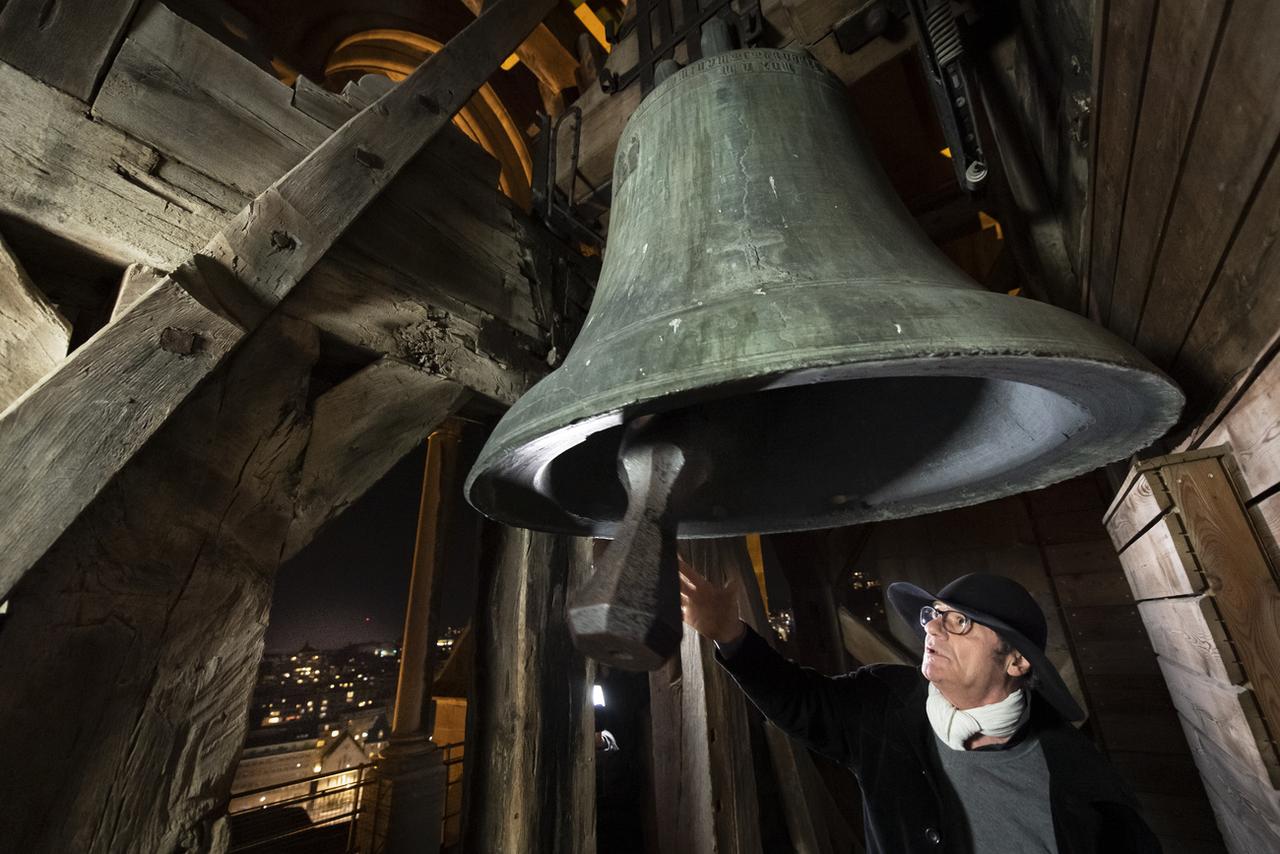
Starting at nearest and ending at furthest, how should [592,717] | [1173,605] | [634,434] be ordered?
[634,434], [1173,605], [592,717]

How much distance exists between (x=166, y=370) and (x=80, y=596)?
0.41 metres

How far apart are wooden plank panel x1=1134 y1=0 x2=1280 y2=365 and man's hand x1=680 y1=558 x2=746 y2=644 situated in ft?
3.36

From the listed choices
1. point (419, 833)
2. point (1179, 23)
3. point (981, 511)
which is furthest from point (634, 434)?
point (419, 833)

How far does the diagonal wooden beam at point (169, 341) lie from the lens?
0.88 m

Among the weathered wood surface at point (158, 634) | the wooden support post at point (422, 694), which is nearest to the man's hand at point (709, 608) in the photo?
the weathered wood surface at point (158, 634)

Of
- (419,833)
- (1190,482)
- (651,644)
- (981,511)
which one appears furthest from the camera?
(419,833)

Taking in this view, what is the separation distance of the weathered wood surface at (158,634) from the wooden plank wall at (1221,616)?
1874mm

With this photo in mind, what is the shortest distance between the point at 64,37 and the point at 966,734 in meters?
2.62

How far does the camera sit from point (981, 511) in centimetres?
492

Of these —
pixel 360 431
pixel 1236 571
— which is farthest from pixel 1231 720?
pixel 360 431

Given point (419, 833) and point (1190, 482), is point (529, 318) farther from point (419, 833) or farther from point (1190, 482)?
point (419, 833)

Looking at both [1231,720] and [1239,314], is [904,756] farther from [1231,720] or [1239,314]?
[1239,314]

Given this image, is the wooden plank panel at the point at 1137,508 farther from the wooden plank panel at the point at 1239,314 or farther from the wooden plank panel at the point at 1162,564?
the wooden plank panel at the point at 1239,314

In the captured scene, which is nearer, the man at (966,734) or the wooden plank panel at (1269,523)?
the wooden plank panel at (1269,523)
